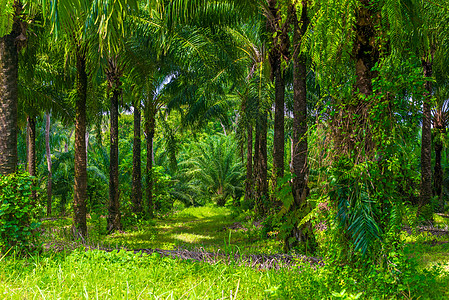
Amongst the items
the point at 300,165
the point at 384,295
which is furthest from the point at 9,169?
the point at 384,295

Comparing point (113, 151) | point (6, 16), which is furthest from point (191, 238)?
point (6, 16)

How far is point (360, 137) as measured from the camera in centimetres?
375

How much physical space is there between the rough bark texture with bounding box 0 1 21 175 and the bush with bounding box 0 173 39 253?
0.41 metres

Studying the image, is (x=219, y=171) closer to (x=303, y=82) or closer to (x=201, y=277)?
(x=303, y=82)

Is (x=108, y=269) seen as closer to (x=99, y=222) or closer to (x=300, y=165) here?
(x=300, y=165)

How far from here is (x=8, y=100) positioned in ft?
20.2

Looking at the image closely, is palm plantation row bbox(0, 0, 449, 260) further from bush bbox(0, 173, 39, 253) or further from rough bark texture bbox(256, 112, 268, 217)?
bush bbox(0, 173, 39, 253)

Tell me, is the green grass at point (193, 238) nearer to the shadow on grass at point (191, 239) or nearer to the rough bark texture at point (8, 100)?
the shadow on grass at point (191, 239)

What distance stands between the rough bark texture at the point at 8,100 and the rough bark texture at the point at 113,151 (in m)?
5.40

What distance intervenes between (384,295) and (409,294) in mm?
222

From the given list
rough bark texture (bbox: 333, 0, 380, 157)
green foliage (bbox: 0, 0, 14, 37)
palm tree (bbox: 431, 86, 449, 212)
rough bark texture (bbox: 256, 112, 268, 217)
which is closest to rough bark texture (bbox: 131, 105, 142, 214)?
rough bark texture (bbox: 256, 112, 268, 217)

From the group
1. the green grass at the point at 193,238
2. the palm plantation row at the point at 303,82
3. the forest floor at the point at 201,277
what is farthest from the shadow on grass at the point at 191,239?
the forest floor at the point at 201,277

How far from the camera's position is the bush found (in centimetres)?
555

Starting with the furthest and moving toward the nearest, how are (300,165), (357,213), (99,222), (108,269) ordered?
1. (99,222)
2. (300,165)
3. (108,269)
4. (357,213)
